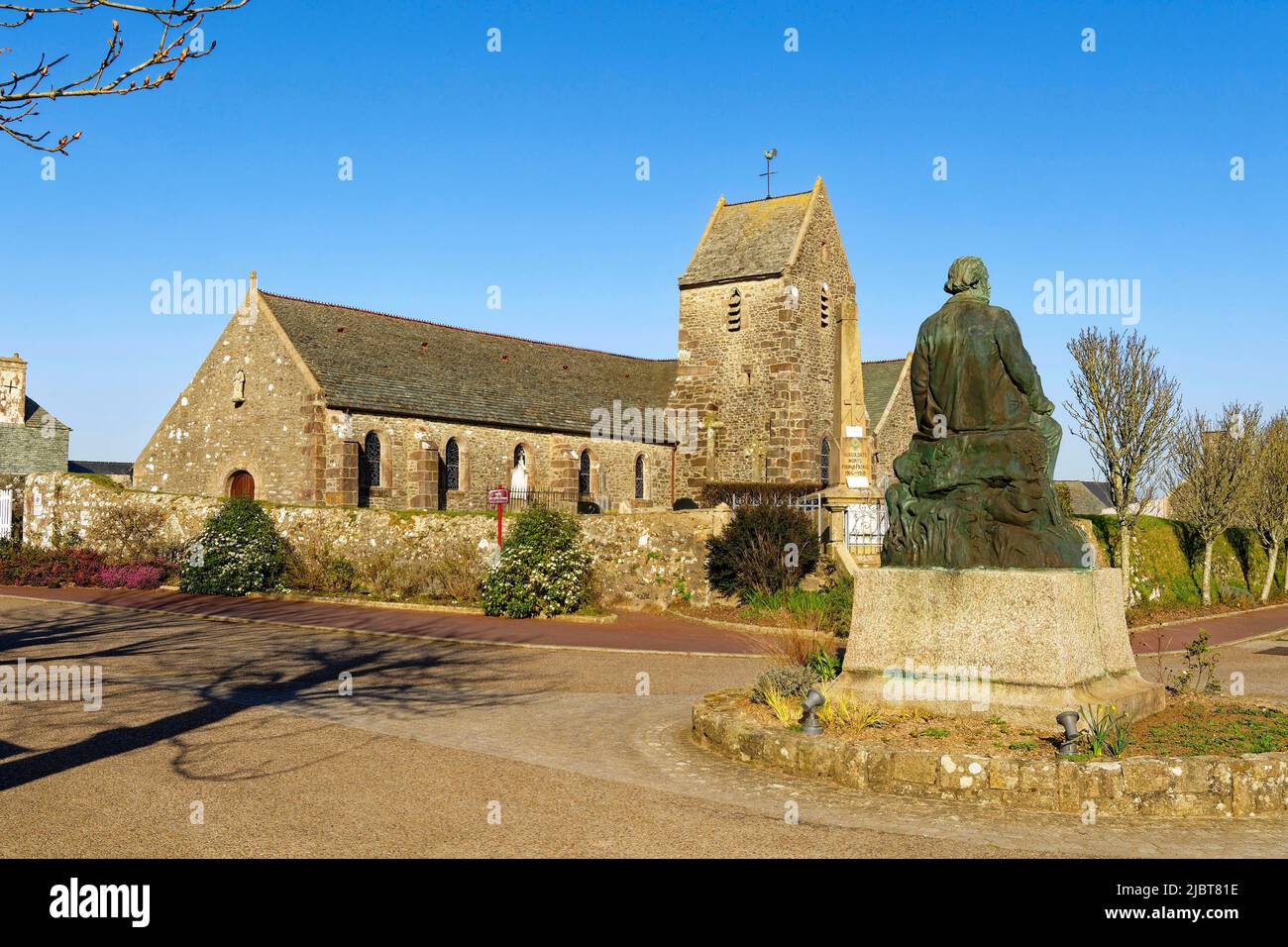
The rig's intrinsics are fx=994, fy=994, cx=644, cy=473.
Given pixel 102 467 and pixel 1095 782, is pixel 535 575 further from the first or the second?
pixel 102 467

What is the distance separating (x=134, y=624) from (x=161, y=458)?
1827cm

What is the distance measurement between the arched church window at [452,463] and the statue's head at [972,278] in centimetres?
2530

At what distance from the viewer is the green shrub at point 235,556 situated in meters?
22.1

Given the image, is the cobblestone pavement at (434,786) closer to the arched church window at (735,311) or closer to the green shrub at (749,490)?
the green shrub at (749,490)

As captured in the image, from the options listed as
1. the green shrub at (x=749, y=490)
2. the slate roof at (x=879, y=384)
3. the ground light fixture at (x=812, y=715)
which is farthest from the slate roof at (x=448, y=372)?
the ground light fixture at (x=812, y=715)

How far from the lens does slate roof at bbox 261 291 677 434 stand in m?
31.4

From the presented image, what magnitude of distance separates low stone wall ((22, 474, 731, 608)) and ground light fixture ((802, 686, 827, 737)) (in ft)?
41.6

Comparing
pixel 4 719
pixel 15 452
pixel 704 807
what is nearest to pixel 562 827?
pixel 704 807

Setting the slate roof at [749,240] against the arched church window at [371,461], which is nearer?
the arched church window at [371,461]

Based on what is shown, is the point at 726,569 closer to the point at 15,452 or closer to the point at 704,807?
the point at 704,807

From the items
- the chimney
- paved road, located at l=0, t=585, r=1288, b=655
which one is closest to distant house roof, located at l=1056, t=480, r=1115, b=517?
paved road, located at l=0, t=585, r=1288, b=655

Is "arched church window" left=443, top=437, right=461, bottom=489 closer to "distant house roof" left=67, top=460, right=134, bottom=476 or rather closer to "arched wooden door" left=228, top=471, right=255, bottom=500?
"arched wooden door" left=228, top=471, right=255, bottom=500

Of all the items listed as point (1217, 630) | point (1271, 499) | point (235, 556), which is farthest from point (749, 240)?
point (235, 556)

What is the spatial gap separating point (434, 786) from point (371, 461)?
25.0m
